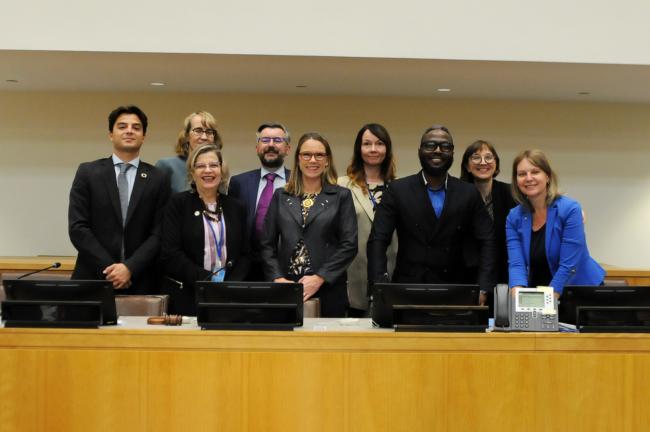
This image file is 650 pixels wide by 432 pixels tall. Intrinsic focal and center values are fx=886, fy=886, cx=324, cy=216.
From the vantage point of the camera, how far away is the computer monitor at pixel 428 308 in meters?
3.39

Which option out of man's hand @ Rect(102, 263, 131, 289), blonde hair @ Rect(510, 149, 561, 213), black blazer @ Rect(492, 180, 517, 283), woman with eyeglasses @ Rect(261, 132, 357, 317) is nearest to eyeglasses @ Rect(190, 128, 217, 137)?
woman with eyeglasses @ Rect(261, 132, 357, 317)

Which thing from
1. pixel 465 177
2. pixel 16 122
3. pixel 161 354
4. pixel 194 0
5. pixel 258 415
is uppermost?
pixel 194 0

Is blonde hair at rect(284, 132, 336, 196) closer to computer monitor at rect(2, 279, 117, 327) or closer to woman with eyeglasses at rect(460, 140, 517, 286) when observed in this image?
woman with eyeglasses at rect(460, 140, 517, 286)

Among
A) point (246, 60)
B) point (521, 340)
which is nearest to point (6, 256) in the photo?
point (246, 60)

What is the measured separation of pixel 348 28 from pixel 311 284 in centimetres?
172

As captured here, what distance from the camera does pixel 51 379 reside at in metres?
3.22

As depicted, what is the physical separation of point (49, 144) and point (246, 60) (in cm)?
244

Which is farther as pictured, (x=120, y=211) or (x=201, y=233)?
(x=120, y=211)

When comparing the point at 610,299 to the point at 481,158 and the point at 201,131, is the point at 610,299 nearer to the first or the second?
the point at 481,158

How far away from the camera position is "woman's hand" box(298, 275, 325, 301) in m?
4.40

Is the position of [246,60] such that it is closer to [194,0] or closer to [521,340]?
[194,0]

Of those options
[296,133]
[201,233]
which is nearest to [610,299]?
[201,233]

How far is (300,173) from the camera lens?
15.4ft

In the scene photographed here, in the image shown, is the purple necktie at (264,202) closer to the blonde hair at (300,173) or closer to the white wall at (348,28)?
the blonde hair at (300,173)
